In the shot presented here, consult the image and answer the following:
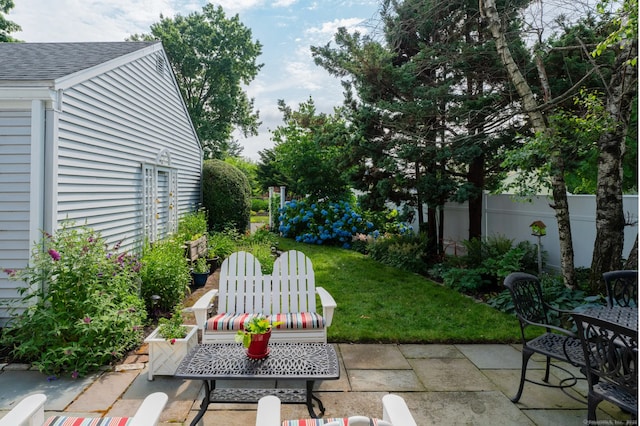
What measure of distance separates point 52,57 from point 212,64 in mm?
17208

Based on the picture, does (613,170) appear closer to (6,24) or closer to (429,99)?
(429,99)

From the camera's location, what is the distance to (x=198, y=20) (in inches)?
822

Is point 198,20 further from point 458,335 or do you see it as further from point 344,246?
point 458,335

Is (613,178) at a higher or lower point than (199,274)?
higher

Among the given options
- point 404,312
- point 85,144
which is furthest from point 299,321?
point 85,144

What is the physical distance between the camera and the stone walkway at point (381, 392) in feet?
8.29

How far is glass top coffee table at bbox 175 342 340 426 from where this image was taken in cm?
221

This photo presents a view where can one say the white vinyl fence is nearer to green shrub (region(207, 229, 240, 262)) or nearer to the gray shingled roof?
green shrub (region(207, 229, 240, 262))

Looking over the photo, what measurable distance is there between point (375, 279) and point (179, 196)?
4525 millimetres

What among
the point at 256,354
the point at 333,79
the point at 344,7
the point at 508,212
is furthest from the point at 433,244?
the point at 256,354

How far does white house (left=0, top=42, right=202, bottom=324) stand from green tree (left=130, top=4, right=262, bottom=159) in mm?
14241

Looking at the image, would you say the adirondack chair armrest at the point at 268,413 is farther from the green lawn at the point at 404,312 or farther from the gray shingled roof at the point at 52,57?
the gray shingled roof at the point at 52,57

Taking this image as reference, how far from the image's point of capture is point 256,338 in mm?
2404

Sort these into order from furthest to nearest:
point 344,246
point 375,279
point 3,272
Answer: point 344,246 → point 375,279 → point 3,272
